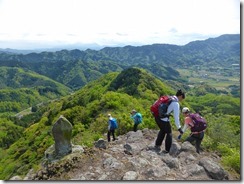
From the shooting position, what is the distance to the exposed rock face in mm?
8219

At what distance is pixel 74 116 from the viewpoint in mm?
40094

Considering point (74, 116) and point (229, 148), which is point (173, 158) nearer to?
point (229, 148)

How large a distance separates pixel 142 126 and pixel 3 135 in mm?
98743

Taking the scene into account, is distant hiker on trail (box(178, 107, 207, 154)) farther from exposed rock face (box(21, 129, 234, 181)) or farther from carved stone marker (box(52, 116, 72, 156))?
carved stone marker (box(52, 116, 72, 156))

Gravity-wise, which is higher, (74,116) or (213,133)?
(213,133)

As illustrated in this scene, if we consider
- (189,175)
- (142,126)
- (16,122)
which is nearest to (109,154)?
(189,175)

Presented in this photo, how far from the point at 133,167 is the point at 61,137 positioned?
9.87ft

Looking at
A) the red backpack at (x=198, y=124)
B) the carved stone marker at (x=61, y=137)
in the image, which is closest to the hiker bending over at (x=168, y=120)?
the red backpack at (x=198, y=124)

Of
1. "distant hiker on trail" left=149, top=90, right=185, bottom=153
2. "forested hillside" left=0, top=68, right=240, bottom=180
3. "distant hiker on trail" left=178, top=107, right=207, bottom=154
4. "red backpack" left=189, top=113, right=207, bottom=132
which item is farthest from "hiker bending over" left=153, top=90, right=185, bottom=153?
"forested hillside" left=0, top=68, right=240, bottom=180

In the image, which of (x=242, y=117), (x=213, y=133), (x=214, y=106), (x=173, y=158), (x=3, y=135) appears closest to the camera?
(x=242, y=117)

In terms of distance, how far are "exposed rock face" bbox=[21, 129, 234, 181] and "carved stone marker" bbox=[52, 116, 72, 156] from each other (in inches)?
19.8

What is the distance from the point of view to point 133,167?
8.73m

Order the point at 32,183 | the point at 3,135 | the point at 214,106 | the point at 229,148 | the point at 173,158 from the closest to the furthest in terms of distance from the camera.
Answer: the point at 32,183 → the point at 173,158 → the point at 229,148 → the point at 3,135 → the point at 214,106

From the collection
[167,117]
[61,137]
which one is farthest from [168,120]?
[61,137]
